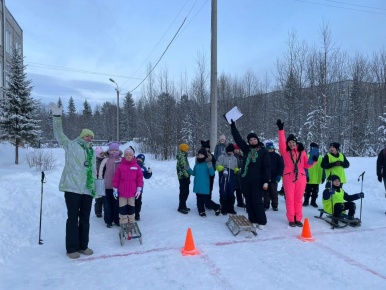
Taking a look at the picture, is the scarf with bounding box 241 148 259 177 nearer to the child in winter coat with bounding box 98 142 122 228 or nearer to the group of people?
the group of people

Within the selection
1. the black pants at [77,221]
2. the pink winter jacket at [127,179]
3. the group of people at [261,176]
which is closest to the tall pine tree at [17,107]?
the group of people at [261,176]

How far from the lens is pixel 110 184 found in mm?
7066

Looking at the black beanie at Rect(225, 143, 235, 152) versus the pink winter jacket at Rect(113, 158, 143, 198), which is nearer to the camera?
the pink winter jacket at Rect(113, 158, 143, 198)

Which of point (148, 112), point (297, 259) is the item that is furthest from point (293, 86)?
point (297, 259)

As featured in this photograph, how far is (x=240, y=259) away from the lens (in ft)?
16.7

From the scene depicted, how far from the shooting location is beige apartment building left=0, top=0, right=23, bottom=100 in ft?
95.5

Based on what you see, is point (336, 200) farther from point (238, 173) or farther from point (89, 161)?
point (89, 161)

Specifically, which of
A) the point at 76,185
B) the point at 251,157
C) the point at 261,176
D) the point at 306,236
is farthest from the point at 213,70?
the point at 76,185

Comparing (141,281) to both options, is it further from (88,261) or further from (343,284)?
(343,284)

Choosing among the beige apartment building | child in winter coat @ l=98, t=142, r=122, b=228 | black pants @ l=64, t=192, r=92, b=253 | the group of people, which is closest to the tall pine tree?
the beige apartment building

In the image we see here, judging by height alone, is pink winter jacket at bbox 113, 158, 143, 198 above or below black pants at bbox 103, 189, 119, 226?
above

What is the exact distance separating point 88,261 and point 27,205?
129 inches

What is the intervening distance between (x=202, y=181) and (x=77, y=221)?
11.1 ft

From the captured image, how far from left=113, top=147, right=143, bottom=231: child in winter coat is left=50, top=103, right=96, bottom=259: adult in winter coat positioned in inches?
32.7
